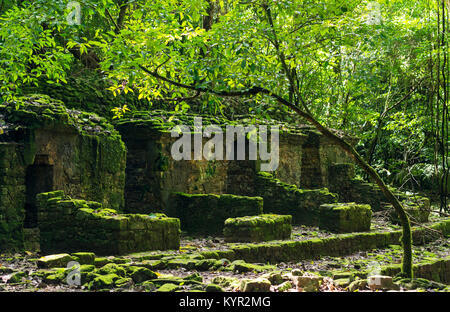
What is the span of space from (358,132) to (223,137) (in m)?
10.6

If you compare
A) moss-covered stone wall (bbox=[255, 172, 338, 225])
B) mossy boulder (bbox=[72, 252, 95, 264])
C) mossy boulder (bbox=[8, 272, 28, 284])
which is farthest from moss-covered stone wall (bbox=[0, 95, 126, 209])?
moss-covered stone wall (bbox=[255, 172, 338, 225])

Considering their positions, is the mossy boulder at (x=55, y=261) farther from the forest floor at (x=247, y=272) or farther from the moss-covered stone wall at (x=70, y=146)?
the moss-covered stone wall at (x=70, y=146)

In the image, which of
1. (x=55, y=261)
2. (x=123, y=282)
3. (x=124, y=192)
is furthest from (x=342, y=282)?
(x=124, y=192)

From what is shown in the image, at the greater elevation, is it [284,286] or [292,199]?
[292,199]

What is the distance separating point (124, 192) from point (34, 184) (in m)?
2.69

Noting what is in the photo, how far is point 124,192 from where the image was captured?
12.0 m

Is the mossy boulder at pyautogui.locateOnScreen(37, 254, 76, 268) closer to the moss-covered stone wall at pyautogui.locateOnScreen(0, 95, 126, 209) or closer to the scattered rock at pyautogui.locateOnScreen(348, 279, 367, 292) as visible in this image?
the moss-covered stone wall at pyautogui.locateOnScreen(0, 95, 126, 209)

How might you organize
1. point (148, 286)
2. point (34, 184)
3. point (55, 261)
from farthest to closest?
point (34, 184) < point (55, 261) < point (148, 286)

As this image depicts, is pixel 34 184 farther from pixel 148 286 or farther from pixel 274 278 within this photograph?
pixel 274 278

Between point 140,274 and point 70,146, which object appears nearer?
point 140,274

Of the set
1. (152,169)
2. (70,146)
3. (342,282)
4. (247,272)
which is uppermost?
(70,146)

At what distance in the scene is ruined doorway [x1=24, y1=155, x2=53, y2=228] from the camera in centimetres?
953

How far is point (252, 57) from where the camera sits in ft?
21.2

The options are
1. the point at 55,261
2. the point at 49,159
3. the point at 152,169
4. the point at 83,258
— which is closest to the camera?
the point at 55,261
